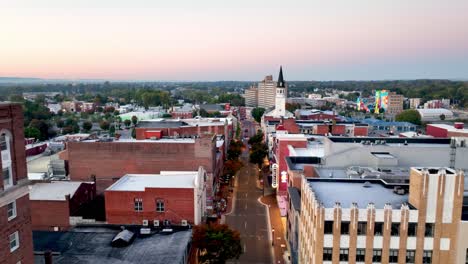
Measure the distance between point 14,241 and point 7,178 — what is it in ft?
14.5

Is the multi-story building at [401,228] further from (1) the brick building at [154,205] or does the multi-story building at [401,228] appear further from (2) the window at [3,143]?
(2) the window at [3,143]

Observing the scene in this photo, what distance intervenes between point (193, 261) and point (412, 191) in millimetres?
28277

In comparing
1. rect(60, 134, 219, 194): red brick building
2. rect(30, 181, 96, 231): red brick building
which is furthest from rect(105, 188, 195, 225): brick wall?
rect(60, 134, 219, 194): red brick building

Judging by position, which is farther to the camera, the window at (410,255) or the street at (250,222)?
the street at (250,222)

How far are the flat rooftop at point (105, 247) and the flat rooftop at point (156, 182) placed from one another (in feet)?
22.9

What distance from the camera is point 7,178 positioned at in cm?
2408

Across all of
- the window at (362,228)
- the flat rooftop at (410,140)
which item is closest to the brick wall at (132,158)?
the flat rooftop at (410,140)

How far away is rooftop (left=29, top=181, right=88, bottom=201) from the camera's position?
174 ft

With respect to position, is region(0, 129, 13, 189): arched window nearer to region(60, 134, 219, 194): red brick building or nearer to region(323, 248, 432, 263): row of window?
region(323, 248, 432, 263): row of window

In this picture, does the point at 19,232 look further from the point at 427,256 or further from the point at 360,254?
the point at 427,256

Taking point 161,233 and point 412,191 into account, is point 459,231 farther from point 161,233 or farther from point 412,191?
point 161,233

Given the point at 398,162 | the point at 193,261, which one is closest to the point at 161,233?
the point at 193,261

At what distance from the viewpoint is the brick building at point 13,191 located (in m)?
23.4

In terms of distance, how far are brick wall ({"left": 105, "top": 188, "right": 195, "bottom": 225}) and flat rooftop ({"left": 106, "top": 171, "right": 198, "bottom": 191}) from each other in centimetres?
127
